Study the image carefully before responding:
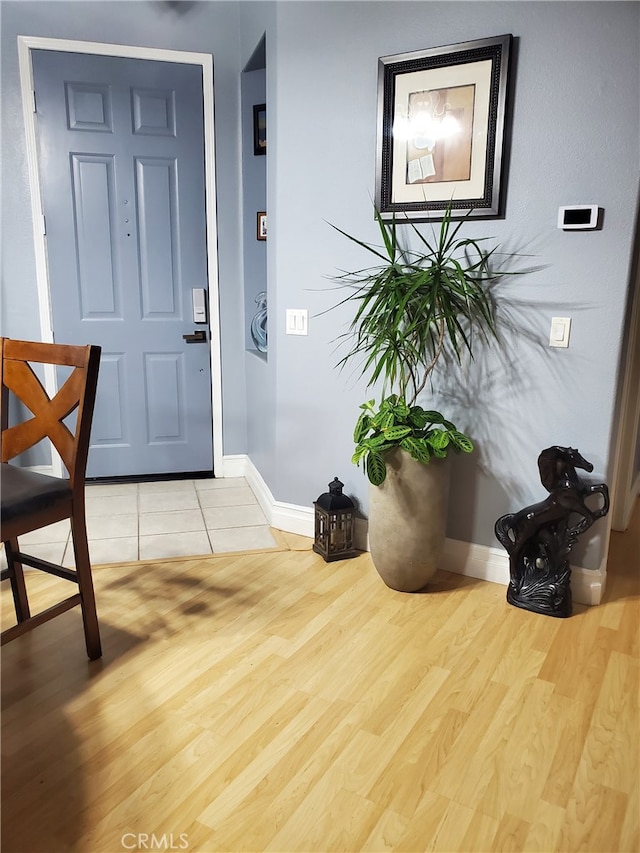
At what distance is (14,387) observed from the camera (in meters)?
2.10

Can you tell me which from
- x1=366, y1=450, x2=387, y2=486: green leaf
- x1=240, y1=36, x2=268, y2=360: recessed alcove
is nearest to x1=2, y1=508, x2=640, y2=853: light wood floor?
x1=366, y1=450, x2=387, y2=486: green leaf

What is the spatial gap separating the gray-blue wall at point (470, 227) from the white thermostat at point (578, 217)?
0.11 feet

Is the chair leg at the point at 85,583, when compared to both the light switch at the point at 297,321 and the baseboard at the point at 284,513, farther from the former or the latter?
the light switch at the point at 297,321

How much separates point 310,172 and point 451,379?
106cm

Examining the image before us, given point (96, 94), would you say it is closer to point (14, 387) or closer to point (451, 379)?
point (14, 387)

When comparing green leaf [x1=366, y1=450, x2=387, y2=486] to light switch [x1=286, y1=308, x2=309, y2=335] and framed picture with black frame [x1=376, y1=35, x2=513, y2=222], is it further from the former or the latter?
framed picture with black frame [x1=376, y1=35, x2=513, y2=222]

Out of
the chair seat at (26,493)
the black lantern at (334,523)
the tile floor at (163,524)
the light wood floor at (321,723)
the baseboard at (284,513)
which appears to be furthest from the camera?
the baseboard at (284,513)

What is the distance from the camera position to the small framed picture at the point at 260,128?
11.6ft

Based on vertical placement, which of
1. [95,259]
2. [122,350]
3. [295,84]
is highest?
[295,84]

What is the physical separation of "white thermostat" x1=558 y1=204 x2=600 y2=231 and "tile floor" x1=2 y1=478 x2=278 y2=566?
70.3 inches

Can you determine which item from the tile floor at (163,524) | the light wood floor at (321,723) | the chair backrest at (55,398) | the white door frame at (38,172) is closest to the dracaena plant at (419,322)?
the light wood floor at (321,723)

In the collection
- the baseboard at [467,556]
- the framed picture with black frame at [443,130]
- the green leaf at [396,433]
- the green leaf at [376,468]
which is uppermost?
the framed picture with black frame at [443,130]

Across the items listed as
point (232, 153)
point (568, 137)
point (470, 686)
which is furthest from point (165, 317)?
point (470, 686)

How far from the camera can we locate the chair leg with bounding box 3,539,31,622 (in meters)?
2.22
